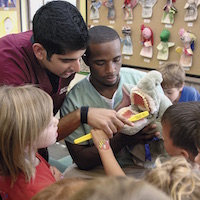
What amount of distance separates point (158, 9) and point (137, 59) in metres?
0.47

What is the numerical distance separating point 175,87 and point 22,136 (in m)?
1.01

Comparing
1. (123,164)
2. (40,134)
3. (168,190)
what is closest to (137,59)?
(123,164)

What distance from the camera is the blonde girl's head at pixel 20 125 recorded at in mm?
734

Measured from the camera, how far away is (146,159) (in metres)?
1.06

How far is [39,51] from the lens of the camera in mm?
984

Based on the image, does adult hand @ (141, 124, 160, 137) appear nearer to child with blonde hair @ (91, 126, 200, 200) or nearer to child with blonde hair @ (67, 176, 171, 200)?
child with blonde hair @ (91, 126, 200, 200)

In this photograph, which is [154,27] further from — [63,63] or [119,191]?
[119,191]

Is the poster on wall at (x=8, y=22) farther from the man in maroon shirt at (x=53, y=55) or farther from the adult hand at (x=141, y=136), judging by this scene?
the adult hand at (x=141, y=136)

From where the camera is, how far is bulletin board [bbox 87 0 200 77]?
1.97 metres

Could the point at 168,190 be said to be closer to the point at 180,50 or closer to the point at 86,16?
the point at 180,50

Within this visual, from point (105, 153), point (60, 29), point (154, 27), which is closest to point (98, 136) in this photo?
point (105, 153)

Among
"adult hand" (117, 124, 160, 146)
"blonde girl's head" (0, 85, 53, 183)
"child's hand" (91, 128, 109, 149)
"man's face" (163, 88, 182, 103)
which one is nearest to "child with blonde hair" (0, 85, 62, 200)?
"blonde girl's head" (0, 85, 53, 183)

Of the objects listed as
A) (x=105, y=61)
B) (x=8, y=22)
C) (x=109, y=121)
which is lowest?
(x=109, y=121)

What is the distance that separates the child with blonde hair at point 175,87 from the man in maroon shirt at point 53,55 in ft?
2.09
